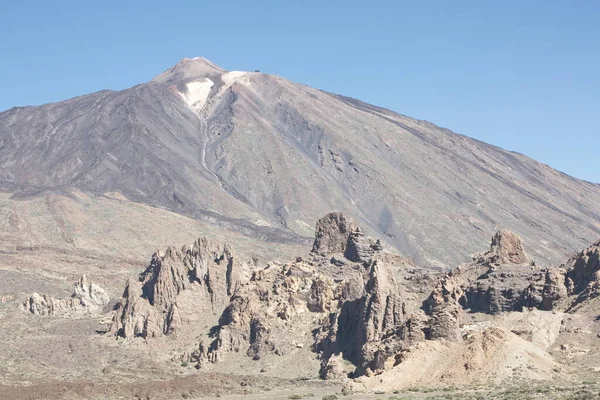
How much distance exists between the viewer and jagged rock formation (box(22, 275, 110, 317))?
107 metres

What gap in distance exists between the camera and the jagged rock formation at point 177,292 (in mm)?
92500

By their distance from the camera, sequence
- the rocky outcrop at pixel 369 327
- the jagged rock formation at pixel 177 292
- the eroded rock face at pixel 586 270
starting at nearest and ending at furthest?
the rocky outcrop at pixel 369 327, the eroded rock face at pixel 586 270, the jagged rock formation at pixel 177 292

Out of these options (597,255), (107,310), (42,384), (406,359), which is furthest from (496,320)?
(107,310)

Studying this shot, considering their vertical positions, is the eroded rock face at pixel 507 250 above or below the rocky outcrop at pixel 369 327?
above

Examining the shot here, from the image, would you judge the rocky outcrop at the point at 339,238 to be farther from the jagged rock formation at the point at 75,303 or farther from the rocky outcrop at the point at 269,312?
the jagged rock formation at the point at 75,303

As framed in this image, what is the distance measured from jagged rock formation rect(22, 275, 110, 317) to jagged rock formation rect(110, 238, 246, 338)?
10.1 meters

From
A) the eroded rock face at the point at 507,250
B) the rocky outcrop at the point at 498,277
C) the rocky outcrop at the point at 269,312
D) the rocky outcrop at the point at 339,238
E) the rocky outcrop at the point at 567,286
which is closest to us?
the rocky outcrop at the point at 567,286

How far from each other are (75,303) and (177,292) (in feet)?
59.7

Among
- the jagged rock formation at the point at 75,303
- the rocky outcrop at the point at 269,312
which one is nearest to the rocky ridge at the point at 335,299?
the rocky outcrop at the point at 269,312

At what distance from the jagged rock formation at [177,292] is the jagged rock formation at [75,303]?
1013cm

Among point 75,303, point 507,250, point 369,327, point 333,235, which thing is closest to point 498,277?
point 507,250

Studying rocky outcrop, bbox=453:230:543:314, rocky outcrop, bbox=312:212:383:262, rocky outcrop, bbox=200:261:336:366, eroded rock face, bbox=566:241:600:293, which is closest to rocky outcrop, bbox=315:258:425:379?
rocky outcrop, bbox=200:261:336:366

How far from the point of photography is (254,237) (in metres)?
177

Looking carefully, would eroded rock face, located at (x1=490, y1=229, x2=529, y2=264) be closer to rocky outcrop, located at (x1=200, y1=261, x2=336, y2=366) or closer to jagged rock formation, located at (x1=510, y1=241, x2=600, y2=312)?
jagged rock formation, located at (x1=510, y1=241, x2=600, y2=312)
